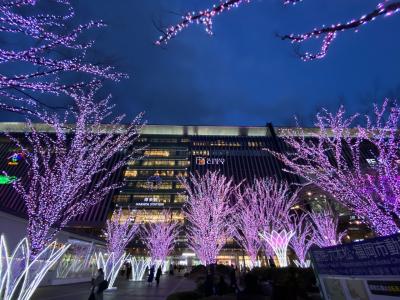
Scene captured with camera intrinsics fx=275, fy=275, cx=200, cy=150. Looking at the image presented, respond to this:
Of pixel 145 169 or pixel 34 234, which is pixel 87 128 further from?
pixel 145 169

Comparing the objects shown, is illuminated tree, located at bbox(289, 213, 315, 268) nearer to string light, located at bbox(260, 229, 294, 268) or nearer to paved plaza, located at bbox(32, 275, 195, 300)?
string light, located at bbox(260, 229, 294, 268)

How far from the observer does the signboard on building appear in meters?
2.96

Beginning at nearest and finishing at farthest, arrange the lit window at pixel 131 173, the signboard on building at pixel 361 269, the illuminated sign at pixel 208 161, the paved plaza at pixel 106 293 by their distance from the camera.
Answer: the signboard on building at pixel 361 269 → the paved plaza at pixel 106 293 → the lit window at pixel 131 173 → the illuminated sign at pixel 208 161

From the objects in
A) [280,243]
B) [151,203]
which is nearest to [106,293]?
[280,243]

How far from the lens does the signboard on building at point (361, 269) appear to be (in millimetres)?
2961

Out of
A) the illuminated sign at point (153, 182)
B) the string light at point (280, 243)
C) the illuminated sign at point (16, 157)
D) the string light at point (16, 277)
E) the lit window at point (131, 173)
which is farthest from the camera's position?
the lit window at point (131, 173)

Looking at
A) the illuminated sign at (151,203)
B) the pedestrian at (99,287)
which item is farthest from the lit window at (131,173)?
the pedestrian at (99,287)

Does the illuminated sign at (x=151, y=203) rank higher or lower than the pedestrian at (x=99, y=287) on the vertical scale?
higher

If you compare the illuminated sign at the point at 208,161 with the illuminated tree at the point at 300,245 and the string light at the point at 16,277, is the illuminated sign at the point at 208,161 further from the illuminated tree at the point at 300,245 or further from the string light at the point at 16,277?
the string light at the point at 16,277

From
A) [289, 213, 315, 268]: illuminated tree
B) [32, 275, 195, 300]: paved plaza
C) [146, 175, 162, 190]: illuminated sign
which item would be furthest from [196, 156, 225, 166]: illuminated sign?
[32, 275, 195, 300]: paved plaza

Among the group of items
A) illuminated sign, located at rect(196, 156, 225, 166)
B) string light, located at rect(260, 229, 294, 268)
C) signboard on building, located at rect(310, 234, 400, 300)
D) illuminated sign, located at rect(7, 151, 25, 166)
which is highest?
illuminated sign, located at rect(196, 156, 225, 166)

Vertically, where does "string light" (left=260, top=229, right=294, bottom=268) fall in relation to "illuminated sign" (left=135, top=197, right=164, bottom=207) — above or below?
below

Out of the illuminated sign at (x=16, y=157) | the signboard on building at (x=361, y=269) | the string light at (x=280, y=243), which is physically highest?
the illuminated sign at (x=16, y=157)

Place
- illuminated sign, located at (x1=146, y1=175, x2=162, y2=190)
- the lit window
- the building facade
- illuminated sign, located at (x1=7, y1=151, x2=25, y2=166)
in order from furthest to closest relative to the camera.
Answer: the lit window < illuminated sign, located at (x1=146, y1=175, x2=162, y2=190) < the building facade < illuminated sign, located at (x1=7, y1=151, x2=25, y2=166)
